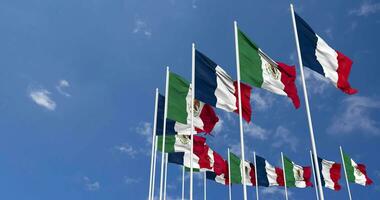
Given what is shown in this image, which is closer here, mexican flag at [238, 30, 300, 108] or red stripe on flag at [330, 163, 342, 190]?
mexican flag at [238, 30, 300, 108]

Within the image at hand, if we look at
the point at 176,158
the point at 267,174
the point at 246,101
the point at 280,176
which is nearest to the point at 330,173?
the point at 280,176

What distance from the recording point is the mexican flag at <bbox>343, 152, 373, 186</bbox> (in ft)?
123

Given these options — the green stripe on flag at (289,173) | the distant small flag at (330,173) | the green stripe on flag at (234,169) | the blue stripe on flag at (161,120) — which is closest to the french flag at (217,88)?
the blue stripe on flag at (161,120)

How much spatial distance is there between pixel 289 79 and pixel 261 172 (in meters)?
20.5

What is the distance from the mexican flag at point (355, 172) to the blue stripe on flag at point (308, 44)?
82.3ft

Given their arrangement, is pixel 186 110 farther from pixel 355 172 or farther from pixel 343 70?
pixel 355 172

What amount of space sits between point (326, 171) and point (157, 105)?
789 inches

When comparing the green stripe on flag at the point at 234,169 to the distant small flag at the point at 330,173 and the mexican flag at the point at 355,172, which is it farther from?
the mexican flag at the point at 355,172

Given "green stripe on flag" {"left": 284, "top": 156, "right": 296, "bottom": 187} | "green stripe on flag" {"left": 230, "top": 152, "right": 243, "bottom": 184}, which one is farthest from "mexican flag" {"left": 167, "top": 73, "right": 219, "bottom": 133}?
"green stripe on flag" {"left": 284, "top": 156, "right": 296, "bottom": 187}

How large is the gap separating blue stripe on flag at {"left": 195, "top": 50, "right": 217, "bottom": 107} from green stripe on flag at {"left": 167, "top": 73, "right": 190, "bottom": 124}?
2791 millimetres

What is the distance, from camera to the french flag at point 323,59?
1582 cm

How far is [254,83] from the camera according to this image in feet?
53.5

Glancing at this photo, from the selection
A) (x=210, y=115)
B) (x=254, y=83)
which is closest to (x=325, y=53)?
(x=254, y=83)

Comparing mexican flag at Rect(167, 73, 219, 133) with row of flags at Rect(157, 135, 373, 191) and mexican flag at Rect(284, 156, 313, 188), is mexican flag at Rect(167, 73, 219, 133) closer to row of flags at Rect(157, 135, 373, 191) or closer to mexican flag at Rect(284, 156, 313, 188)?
row of flags at Rect(157, 135, 373, 191)
